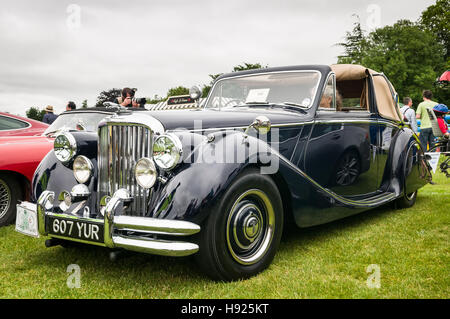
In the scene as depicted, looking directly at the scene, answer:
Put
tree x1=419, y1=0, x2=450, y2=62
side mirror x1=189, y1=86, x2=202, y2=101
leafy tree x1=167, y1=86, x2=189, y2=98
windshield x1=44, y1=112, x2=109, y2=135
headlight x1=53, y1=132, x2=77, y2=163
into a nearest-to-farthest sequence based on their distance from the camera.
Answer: headlight x1=53, y1=132, x2=77, y2=163, side mirror x1=189, y1=86, x2=202, y2=101, windshield x1=44, y1=112, x2=109, y2=135, tree x1=419, y1=0, x2=450, y2=62, leafy tree x1=167, y1=86, x2=189, y2=98

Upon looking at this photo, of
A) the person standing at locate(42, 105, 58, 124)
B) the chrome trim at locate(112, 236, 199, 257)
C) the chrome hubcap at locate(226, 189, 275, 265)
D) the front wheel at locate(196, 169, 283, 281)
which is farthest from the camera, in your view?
the person standing at locate(42, 105, 58, 124)

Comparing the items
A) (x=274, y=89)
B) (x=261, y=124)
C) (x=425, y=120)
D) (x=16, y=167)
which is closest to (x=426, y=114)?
(x=425, y=120)

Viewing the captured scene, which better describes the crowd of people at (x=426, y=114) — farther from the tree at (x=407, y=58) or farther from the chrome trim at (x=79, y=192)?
the tree at (x=407, y=58)

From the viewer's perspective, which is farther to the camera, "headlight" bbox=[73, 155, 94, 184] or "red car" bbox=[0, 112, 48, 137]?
"red car" bbox=[0, 112, 48, 137]

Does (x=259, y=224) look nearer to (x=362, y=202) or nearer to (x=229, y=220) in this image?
(x=229, y=220)

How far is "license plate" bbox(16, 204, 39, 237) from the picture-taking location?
2867mm

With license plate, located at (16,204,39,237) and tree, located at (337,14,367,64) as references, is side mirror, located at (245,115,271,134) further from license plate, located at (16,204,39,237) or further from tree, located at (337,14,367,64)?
tree, located at (337,14,367,64)

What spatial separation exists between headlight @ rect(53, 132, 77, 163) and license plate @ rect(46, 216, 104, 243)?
562mm

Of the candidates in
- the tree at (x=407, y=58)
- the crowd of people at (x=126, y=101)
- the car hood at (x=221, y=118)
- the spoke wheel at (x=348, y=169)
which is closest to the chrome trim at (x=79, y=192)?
the car hood at (x=221, y=118)

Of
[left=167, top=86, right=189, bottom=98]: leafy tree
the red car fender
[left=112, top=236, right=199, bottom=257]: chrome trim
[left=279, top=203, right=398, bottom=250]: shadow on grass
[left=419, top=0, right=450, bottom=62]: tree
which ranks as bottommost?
[left=279, top=203, right=398, bottom=250]: shadow on grass

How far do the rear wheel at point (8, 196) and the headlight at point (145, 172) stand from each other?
2.51m

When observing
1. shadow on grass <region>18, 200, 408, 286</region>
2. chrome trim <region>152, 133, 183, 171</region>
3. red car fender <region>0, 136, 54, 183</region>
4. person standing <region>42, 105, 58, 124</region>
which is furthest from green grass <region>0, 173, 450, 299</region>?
person standing <region>42, 105, 58, 124</region>

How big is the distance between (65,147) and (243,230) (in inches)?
62.1
